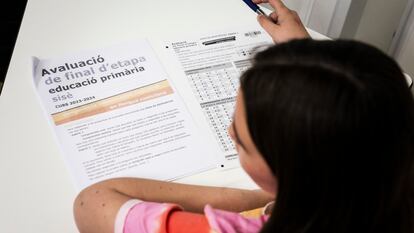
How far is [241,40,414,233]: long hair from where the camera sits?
38 cm

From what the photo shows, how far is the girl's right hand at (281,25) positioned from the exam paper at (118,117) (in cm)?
26

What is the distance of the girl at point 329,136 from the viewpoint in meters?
0.38

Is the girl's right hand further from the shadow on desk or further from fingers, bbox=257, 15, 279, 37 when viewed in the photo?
the shadow on desk

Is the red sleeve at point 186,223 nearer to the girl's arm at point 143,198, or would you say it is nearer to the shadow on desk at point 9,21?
the girl's arm at point 143,198

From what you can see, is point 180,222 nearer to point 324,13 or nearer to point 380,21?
point 324,13

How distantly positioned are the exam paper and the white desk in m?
0.03

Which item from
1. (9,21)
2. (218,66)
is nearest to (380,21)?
(218,66)

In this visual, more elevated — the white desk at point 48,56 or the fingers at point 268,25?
the fingers at point 268,25

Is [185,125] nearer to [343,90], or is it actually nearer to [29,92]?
[29,92]

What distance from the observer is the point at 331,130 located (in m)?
0.38

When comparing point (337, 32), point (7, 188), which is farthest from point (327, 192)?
point (337, 32)

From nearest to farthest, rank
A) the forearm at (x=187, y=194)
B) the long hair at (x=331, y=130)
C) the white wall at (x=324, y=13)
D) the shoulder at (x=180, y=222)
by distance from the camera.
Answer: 1. the long hair at (x=331, y=130)
2. the shoulder at (x=180, y=222)
3. the forearm at (x=187, y=194)
4. the white wall at (x=324, y=13)

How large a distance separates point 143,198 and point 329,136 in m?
0.37

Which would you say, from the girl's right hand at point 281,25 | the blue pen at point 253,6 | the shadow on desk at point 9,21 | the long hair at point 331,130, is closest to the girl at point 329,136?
the long hair at point 331,130
